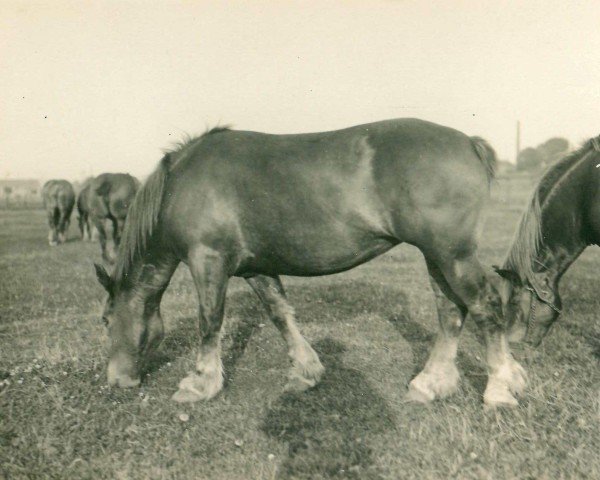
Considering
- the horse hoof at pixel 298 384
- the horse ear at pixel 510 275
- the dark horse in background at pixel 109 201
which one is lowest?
the dark horse in background at pixel 109 201

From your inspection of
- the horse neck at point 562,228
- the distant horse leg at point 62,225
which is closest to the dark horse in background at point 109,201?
the distant horse leg at point 62,225

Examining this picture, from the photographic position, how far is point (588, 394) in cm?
449

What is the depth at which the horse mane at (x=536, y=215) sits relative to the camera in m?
5.01

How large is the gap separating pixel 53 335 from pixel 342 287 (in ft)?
15.3

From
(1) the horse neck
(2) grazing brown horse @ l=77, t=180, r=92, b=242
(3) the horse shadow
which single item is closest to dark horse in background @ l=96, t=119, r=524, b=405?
(3) the horse shadow

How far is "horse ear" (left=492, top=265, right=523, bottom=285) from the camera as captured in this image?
4965 mm

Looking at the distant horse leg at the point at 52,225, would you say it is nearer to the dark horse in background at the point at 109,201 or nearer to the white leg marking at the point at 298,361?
the dark horse in background at the point at 109,201

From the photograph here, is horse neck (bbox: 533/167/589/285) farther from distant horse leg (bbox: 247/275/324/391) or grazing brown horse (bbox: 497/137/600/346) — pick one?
distant horse leg (bbox: 247/275/324/391)

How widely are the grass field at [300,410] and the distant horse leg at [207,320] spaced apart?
0.15m

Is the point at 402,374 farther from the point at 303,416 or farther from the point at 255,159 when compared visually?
the point at 255,159

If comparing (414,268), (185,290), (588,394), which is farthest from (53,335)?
(414,268)

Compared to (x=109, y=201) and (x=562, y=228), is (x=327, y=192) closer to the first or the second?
(x=562, y=228)

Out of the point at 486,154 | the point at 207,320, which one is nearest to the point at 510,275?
the point at 486,154

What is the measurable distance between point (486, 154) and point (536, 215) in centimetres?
115
